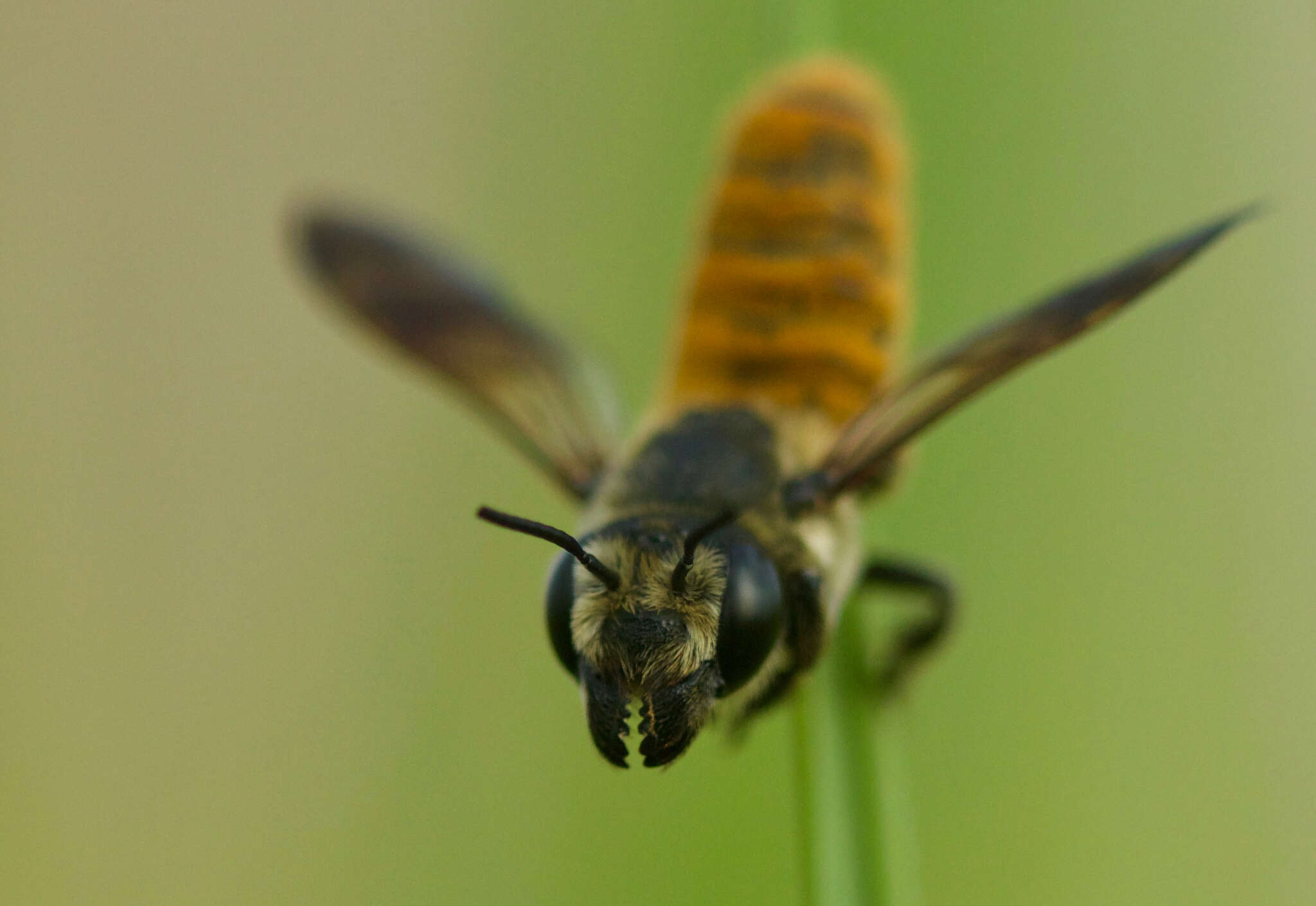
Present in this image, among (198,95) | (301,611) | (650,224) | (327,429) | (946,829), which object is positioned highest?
(198,95)

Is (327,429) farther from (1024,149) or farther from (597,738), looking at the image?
(597,738)

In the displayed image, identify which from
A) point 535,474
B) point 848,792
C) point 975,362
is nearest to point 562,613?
point 848,792

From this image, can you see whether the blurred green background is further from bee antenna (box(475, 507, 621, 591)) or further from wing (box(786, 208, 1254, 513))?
bee antenna (box(475, 507, 621, 591))

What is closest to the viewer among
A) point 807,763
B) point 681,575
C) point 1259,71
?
point 681,575

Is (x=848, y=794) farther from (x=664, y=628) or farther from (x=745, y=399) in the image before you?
(x=745, y=399)

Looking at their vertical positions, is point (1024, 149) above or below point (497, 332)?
above

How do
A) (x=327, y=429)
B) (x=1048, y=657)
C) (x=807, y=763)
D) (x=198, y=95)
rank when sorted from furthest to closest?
(x=198, y=95), (x=327, y=429), (x=1048, y=657), (x=807, y=763)

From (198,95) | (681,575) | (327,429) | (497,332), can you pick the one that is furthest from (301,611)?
(681,575)
